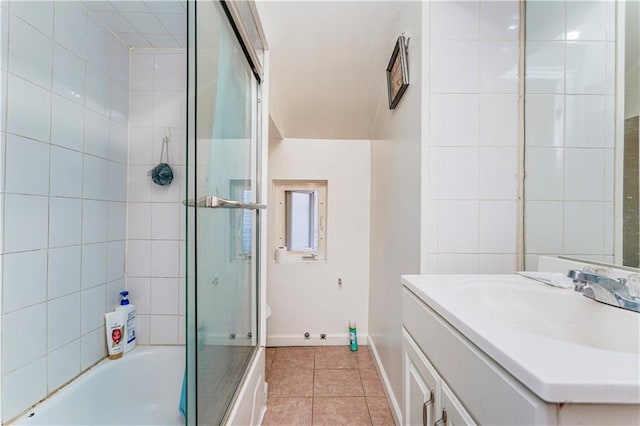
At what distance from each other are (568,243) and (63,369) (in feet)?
7.09

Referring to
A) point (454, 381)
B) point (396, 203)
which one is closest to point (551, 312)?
point (454, 381)

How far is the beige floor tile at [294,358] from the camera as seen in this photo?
6.79 feet

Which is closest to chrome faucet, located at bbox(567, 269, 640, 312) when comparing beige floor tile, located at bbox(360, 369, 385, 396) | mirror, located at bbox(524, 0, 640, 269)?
mirror, located at bbox(524, 0, 640, 269)

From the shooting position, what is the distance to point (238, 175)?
1.23 meters

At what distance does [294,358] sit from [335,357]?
0.34 m

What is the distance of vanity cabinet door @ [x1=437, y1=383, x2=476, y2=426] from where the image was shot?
0.53 m

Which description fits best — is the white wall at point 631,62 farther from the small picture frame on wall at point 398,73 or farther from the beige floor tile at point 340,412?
the beige floor tile at point 340,412

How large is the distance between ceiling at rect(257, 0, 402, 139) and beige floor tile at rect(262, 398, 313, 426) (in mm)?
1898

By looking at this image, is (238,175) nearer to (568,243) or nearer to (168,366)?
(168,366)

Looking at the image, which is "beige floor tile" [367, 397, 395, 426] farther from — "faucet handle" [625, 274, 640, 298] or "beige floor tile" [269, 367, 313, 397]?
"faucet handle" [625, 274, 640, 298]

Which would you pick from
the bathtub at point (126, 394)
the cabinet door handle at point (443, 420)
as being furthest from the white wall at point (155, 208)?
the cabinet door handle at point (443, 420)

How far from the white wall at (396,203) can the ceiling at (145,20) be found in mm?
1226

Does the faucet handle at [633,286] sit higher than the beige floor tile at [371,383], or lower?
higher

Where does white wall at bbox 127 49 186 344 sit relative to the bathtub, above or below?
above
